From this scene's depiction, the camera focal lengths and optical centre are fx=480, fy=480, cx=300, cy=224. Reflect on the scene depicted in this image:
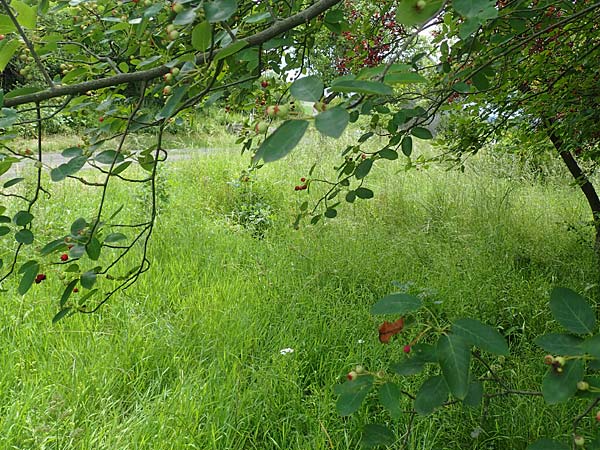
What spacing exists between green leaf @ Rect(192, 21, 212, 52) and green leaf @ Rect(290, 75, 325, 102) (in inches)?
7.3

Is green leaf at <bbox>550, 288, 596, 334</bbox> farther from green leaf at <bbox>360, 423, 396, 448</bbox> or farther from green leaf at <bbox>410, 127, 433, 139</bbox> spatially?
green leaf at <bbox>410, 127, 433, 139</bbox>

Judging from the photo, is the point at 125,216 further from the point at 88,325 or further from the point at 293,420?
the point at 293,420

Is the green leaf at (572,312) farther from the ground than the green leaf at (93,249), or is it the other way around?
the green leaf at (93,249)

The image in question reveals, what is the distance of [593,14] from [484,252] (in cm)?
157

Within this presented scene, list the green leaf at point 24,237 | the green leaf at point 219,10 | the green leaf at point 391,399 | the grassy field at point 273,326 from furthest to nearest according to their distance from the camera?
the grassy field at point 273,326 → the green leaf at point 24,237 → the green leaf at point 391,399 → the green leaf at point 219,10

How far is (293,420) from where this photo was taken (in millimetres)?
1604

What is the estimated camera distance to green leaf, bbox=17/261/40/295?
807 millimetres

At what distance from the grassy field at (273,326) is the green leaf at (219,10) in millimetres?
631

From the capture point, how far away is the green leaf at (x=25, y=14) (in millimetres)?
650

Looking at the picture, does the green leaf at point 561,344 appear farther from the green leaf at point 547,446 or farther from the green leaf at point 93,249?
the green leaf at point 93,249

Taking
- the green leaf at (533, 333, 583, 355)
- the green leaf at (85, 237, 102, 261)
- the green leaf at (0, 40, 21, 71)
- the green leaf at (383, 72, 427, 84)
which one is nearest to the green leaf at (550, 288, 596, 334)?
the green leaf at (533, 333, 583, 355)

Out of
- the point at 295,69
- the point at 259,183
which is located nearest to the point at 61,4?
the point at 295,69

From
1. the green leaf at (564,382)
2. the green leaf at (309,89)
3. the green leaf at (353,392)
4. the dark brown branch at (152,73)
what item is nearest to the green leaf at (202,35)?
the dark brown branch at (152,73)

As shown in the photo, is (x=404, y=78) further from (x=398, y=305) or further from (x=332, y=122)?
(x=398, y=305)
